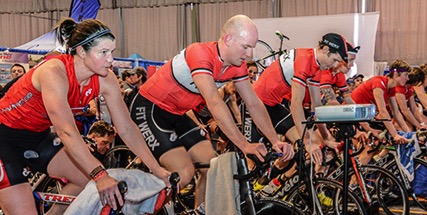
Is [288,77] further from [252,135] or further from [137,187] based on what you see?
[137,187]

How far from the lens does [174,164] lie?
148 inches

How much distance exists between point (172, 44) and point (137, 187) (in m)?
13.7

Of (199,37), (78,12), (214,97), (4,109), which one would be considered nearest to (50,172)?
(4,109)

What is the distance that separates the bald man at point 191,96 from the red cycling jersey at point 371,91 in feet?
8.47

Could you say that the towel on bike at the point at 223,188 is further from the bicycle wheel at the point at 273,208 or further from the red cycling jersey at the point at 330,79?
the red cycling jersey at the point at 330,79

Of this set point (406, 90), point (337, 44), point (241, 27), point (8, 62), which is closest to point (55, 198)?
point (241, 27)

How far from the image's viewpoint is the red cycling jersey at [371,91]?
242 inches

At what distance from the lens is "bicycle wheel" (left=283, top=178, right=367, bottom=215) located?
431 cm

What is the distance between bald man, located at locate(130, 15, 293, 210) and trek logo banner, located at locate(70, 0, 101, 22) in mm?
5000

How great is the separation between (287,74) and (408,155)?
1685mm

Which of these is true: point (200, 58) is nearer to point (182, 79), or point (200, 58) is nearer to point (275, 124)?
point (182, 79)

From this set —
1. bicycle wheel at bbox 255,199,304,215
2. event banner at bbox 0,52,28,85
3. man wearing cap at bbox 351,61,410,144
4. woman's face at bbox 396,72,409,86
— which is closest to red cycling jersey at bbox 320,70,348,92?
man wearing cap at bbox 351,61,410,144

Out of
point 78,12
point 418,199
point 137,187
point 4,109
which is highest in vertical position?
point 78,12

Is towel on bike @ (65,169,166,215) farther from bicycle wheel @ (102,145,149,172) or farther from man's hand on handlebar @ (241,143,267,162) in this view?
bicycle wheel @ (102,145,149,172)
